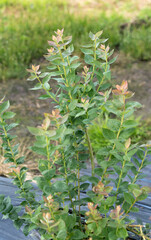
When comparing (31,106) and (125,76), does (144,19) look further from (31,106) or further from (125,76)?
(31,106)

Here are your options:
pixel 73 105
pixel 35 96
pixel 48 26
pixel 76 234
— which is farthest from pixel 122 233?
pixel 48 26

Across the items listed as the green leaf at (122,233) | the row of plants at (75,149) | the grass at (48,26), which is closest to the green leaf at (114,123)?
the row of plants at (75,149)

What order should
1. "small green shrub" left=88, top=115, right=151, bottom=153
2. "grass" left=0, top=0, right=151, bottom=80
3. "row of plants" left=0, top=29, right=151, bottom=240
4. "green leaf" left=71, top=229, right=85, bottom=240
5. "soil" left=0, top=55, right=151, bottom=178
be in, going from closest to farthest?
"row of plants" left=0, top=29, right=151, bottom=240
"green leaf" left=71, top=229, right=85, bottom=240
"small green shrub" left=88, top=115, right=151, bottom=153
"soil" left=0, top=55, right=151, bottom=178
"grass" left=0, top=0, right=151, bottom=80

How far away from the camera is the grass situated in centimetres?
429

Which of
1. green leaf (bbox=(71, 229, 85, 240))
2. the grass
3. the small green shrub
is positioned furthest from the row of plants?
the grass

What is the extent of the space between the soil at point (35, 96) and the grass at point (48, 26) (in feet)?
0.58

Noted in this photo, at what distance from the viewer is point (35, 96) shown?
385 cm

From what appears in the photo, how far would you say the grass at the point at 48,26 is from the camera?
429 centimetres

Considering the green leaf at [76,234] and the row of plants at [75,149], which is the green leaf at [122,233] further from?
the green leaf at [76,234]

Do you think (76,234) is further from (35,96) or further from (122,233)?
(35,96)

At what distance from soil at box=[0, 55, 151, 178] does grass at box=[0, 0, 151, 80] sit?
18 centimetres

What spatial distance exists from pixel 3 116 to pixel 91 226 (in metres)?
0.51

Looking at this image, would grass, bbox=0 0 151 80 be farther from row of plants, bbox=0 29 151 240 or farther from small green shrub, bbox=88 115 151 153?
row of plants, bbox=0 29 151 240

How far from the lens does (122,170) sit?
1.18 meters
